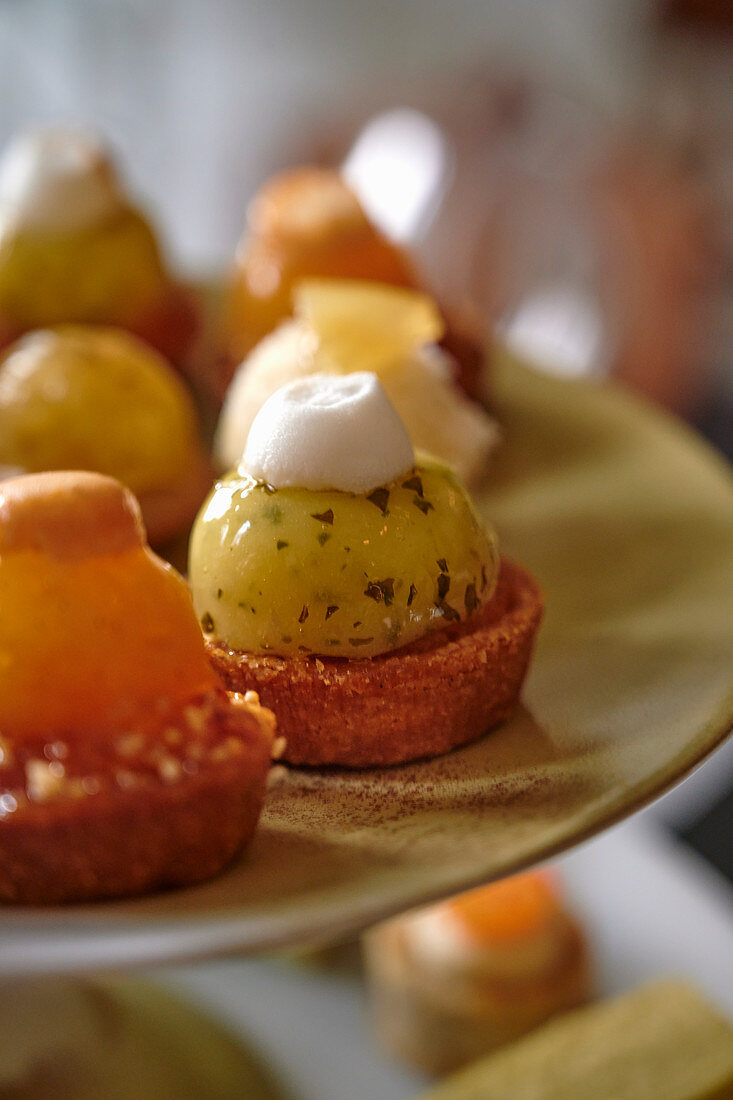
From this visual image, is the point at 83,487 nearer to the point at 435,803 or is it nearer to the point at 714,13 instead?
the point at 435,803

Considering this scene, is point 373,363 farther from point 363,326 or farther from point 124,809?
point 124,809

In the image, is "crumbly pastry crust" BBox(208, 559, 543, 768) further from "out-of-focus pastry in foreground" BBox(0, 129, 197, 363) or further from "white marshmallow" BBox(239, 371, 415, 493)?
"out-of-focus pastry in foreground" BBox(0, 129, 197, 363)

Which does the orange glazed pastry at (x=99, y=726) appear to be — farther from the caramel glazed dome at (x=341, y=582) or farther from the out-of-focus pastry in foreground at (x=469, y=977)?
the out-of-focus pastry in foreground at (x=469, y=977)

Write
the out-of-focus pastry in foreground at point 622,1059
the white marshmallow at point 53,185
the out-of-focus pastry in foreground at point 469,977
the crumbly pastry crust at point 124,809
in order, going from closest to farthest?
the crumbly pastry crust at point 124,809 → the out-of-focus pastry in foreground at point 622,1059 → the out-of-focus pastry in foreground at point 469,977 → the white marshmallow at point 53,185

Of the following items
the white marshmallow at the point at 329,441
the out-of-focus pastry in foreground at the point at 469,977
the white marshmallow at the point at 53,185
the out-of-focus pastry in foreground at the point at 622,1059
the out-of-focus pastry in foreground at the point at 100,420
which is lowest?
the out-of-focus pastry in foreground at the point at 469,977

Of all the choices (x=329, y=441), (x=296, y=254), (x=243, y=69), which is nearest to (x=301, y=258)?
(x=296, y=254)

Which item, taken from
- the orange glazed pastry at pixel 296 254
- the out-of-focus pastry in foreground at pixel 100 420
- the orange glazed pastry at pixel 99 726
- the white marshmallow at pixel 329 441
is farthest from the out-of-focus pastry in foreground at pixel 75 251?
the orange glazed pastry at pixel 99 726
